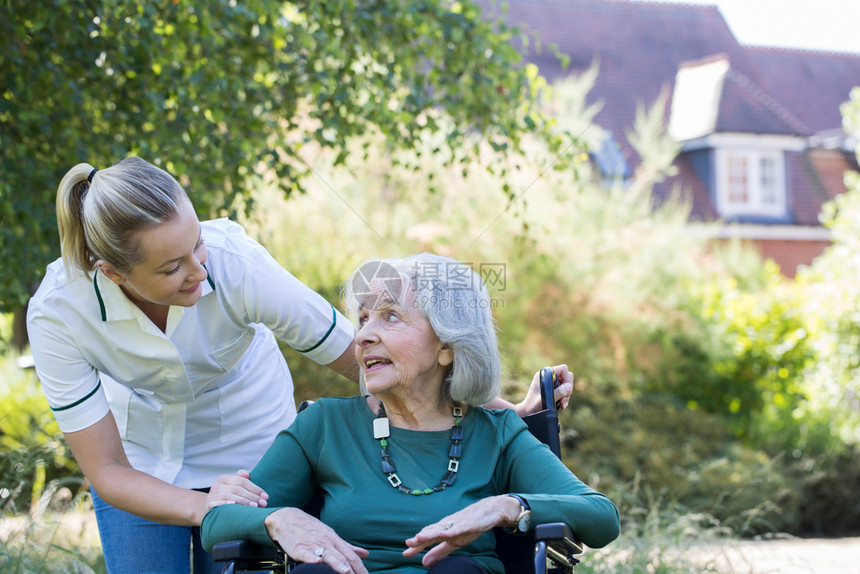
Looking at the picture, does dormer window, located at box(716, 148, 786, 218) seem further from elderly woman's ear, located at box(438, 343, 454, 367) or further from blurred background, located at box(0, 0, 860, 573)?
elderly woman's ear, located at box(438, 343, 454, 367)

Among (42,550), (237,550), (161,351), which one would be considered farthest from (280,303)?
(42,550)

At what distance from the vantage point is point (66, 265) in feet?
6.82

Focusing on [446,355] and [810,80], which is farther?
[810,80]

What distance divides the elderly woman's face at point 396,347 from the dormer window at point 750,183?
14209mm

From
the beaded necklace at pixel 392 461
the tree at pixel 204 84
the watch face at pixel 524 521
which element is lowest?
the watch face at pixel 524 521

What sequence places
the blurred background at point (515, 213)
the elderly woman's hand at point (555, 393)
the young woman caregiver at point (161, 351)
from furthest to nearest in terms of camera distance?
the blurred background at point (515, 213)
the elderly woman's hand at point (555, 393)
the young woman caregiver at point (161, 351)

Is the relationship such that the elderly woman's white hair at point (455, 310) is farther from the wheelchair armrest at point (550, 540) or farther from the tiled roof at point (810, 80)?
the tiled roof at point (810, 80)

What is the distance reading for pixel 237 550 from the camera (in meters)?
1.91

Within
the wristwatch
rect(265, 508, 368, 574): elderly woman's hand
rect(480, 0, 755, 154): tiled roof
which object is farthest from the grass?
rect(480, 0, 755, 154): tiled roof

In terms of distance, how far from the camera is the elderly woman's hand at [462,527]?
1892mm

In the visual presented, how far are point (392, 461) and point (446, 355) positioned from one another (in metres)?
0.32

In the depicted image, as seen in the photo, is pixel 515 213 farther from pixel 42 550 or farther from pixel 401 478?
pixel 42 550

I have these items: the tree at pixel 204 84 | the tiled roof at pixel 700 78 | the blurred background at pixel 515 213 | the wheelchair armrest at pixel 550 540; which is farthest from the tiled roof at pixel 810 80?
the wheelchair armrest at pixel 550 540

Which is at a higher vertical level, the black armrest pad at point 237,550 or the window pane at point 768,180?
the window pane at point 768,180
